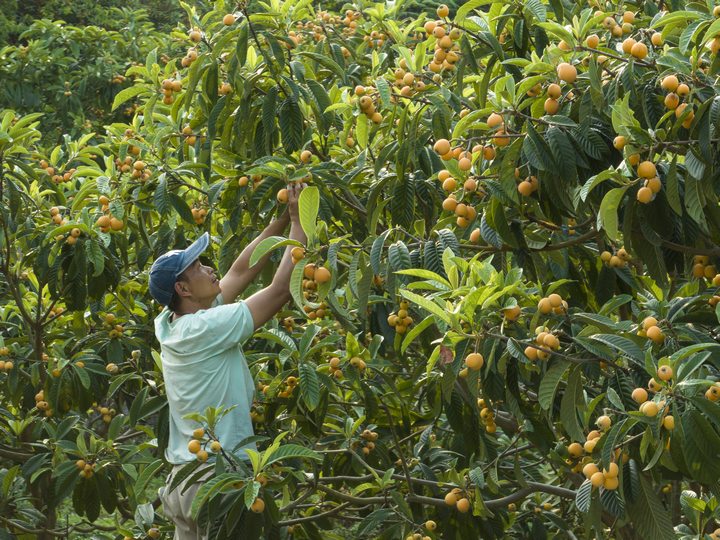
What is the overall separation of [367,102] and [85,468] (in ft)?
6.75

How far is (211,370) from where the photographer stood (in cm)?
378

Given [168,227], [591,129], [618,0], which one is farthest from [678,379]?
[168,227]

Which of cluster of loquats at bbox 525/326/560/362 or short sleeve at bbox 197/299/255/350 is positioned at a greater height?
cluster of loquats at bbox 525/326/560/362

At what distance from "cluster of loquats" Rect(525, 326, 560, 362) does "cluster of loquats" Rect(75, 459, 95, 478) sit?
8.42ft

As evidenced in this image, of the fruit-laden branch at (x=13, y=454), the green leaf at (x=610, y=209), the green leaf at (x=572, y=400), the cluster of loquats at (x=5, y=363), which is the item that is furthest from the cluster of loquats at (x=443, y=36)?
the fruit-laden branch at (x=13, y=454)

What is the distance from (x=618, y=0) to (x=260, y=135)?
140 cm

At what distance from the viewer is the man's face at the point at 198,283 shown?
3.92 metres

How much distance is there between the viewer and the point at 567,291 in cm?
388

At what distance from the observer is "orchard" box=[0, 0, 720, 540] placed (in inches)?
114

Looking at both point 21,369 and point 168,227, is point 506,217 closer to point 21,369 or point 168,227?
point 168,227

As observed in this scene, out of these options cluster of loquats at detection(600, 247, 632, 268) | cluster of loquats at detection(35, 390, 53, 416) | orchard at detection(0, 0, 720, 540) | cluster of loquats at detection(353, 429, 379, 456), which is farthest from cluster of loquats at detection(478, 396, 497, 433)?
cluster of loquats at detection(35, 390, 53, 416)

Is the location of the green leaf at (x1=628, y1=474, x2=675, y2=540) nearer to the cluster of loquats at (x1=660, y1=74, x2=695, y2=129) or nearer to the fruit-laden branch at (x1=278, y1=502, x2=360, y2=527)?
the cluster of loquats at (x1=660, y1=74, x2=695, y2=129)

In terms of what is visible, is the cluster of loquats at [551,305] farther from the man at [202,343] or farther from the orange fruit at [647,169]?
the man at [202,343]

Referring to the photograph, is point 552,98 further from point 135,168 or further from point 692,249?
point 135,168
